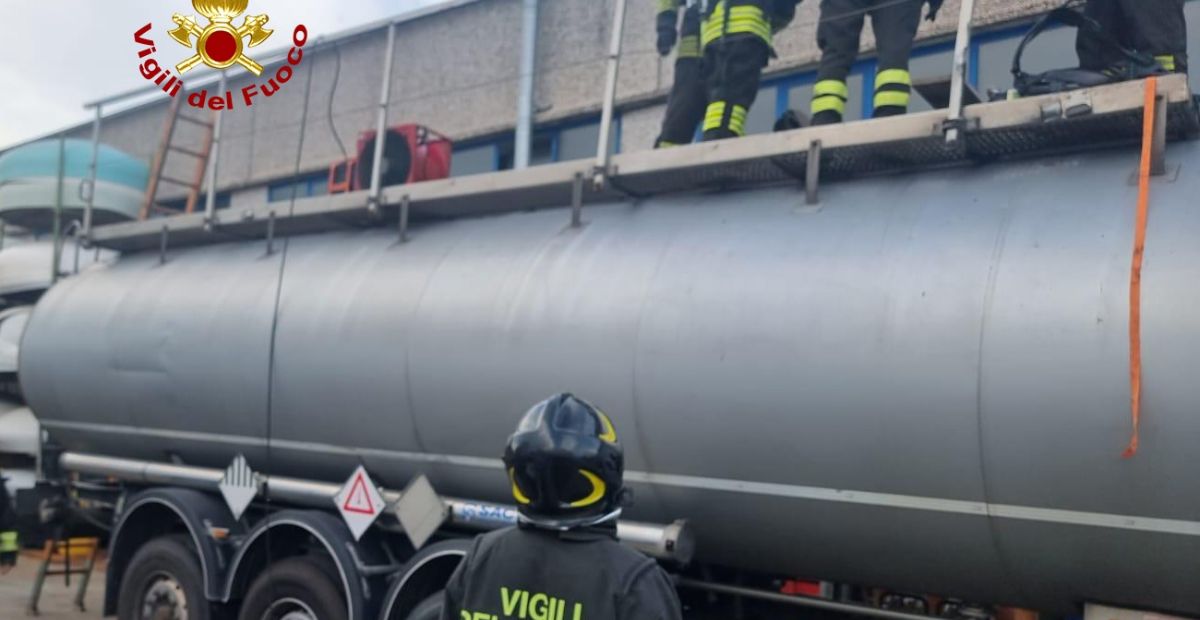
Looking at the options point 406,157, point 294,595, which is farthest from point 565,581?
point 406,157

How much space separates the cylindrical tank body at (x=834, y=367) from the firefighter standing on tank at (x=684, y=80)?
103cm

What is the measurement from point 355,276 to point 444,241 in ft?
1.88

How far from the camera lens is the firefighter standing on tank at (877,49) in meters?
4.98

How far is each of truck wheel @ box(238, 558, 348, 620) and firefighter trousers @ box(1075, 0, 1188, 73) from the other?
4.50 meters

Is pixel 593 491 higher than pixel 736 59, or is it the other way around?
pixel 736 59

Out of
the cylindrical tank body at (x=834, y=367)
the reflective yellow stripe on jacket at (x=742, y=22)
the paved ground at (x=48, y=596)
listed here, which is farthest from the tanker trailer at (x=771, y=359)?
the paved ground at (x=48, y=596)

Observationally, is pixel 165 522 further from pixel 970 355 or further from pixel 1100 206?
pixel 1100 206

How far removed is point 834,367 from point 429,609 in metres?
2.37

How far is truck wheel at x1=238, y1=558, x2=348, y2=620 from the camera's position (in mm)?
6000

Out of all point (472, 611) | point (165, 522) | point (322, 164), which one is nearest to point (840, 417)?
point (472, 611)

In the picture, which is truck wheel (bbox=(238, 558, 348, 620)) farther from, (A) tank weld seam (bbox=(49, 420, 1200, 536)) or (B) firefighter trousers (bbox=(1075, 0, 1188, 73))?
(B) firefighter trousers (bbox=(1075, 0, 1188, 73))

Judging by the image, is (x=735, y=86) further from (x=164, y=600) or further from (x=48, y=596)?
(x=48, y=596)

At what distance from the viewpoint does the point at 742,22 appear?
5.55 metres

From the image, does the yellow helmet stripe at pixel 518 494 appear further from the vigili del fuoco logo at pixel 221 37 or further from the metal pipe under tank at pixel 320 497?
the vigili del fuoco logo at pixel 221 37
